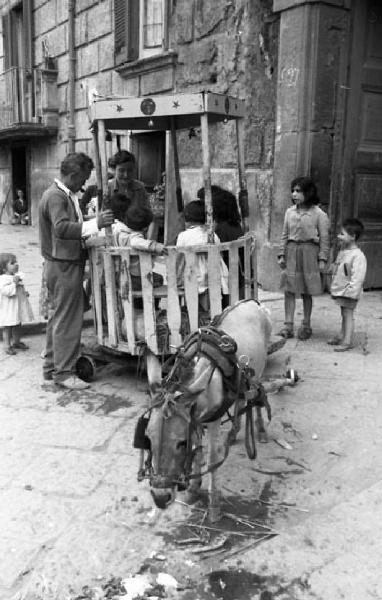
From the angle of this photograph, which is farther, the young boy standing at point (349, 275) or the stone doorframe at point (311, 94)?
the stone doorframe at point (311, 94)

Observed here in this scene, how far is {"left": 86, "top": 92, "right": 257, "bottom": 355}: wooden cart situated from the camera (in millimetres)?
4195

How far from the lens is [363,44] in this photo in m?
7.47

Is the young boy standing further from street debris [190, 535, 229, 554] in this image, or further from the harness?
street debris [190, 535, 229, 554]

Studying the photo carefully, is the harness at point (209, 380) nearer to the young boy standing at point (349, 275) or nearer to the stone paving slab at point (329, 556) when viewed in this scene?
the stone paving slab at point (329, 556)

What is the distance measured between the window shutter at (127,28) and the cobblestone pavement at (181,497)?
779 centimetres

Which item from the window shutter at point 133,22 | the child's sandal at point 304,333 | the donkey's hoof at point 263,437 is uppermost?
the window shutter at point 133,22

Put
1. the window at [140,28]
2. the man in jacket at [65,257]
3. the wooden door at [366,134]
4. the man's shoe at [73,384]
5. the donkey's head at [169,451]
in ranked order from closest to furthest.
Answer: the donkey's head at [169,451]
the man in jacket at [65,257]
the man's shoe at [73,384]
the wooden door at [366,134]
the window at [140,28]

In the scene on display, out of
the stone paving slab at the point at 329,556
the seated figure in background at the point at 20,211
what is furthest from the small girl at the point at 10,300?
the seated figure in background at the point at 20,211

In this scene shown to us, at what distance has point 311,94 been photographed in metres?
7.19

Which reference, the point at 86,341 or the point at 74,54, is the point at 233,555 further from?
the point at 74,54

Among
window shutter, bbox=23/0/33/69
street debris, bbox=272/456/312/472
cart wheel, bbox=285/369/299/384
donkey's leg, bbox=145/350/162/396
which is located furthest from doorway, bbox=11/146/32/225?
street debris, bbox=272/456/312/472

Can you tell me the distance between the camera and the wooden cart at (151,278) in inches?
165

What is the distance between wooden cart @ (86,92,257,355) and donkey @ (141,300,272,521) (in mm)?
954

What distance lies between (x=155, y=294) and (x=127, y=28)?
8.03 m
